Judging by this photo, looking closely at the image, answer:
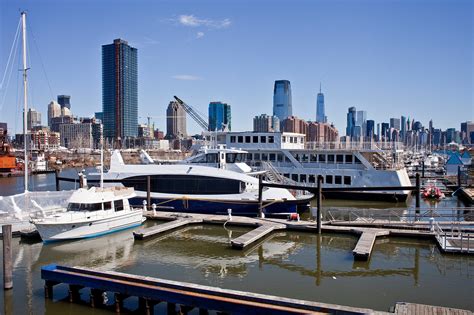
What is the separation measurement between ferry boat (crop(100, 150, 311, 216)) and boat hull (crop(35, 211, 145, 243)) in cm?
543

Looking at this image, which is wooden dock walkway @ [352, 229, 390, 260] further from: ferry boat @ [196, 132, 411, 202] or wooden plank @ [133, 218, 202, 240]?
ferry boat @ [196, 132, 411, 202]

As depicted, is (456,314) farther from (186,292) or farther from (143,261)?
(143,261)

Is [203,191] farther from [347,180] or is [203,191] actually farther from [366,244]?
[347,180]

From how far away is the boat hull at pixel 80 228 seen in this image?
2003cm

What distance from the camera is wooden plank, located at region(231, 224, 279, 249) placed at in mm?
19375

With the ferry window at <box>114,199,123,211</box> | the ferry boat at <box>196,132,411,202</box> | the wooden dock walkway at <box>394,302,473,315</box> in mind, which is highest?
the ferry boat at <box>196,132,411,202</box>

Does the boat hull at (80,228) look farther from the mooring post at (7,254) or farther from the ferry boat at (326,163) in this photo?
the ferry boat at (326,163)

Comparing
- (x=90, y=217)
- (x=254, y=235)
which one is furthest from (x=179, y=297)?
(x=90, y=217)

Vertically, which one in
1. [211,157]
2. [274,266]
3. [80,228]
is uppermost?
[211,157]

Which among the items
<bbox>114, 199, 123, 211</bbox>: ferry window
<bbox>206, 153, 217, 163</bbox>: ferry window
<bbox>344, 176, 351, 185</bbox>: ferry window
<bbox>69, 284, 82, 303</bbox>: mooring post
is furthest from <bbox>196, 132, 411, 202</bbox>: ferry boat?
<bbox>69, 284, 82, 303</bbox>: mooring post

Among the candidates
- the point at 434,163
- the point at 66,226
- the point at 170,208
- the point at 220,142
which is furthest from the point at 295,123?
the point at 66,226

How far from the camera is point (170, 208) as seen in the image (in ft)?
94.8

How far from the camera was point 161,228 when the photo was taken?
73.7 feet

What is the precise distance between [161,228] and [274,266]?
7.76 metres
